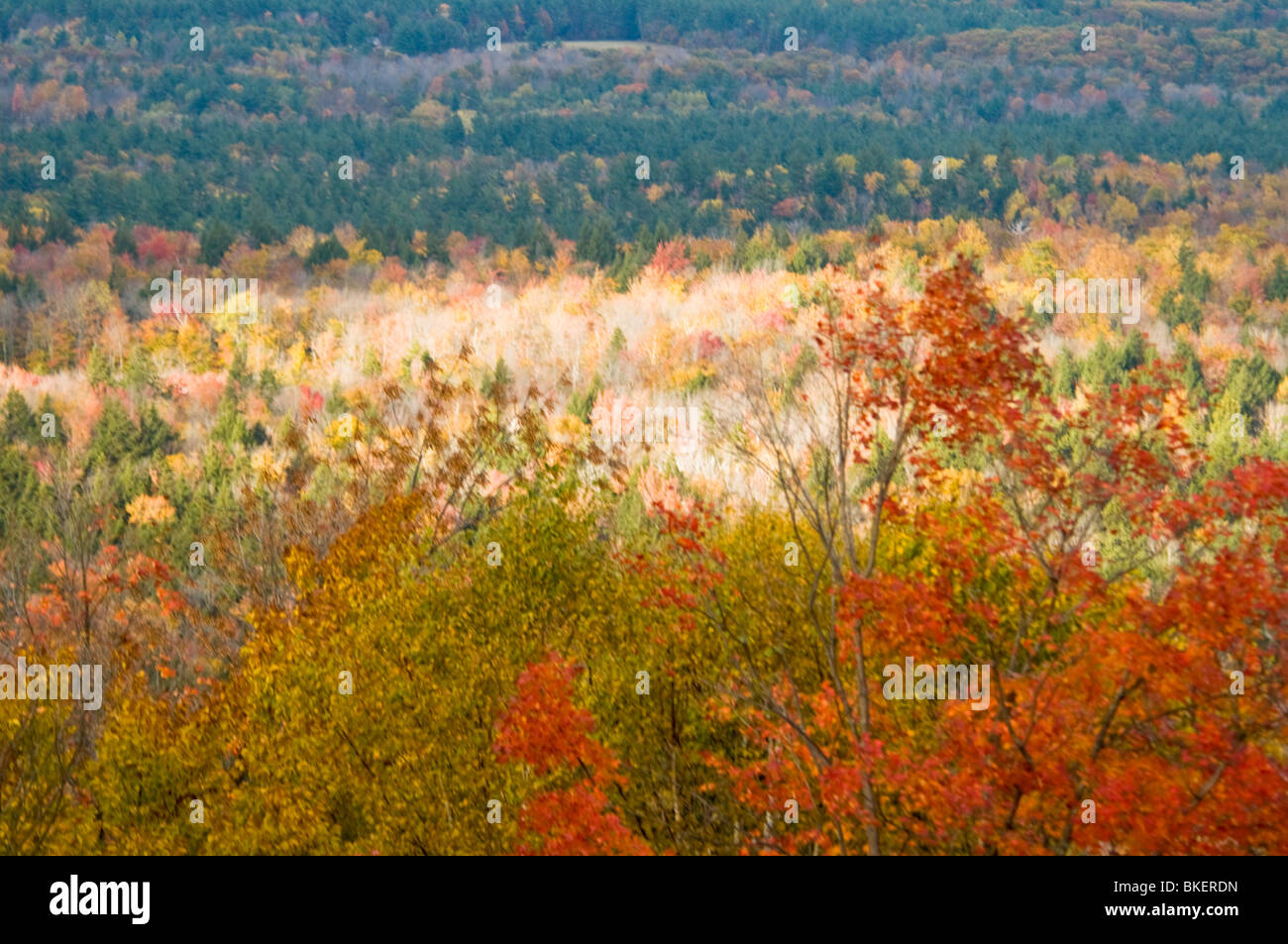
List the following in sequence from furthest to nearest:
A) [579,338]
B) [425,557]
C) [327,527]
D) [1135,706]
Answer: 1. [579,338]
2. [327,527]
3. [425,557]
4. [1135,706]

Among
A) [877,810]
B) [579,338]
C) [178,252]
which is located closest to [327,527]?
[877,810]

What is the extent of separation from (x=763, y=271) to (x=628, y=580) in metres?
118

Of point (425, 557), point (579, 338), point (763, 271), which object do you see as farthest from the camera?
point (763, 271)

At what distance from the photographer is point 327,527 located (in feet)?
110

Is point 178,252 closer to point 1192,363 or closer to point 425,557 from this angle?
point 1192,363

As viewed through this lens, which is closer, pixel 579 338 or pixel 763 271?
pixel 579 338

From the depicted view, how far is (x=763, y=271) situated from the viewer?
140625mm

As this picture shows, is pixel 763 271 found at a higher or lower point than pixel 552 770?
lower
